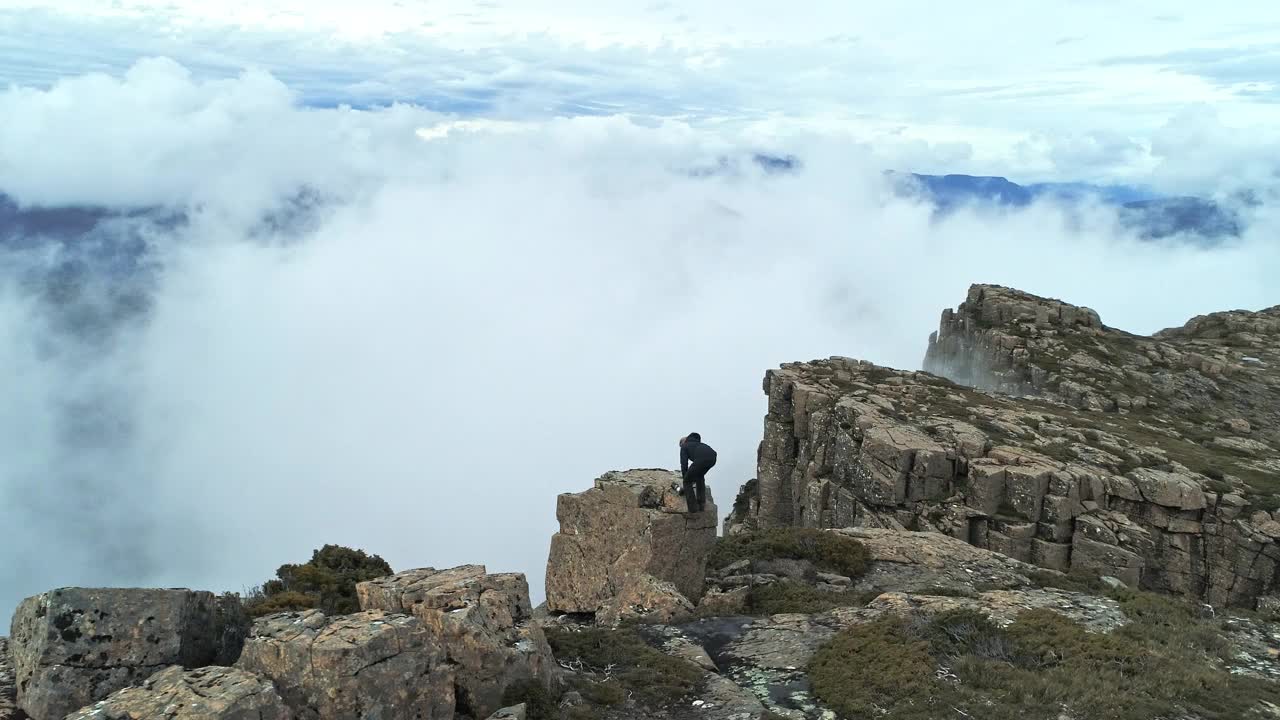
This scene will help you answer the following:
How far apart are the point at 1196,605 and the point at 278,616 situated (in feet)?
89.1

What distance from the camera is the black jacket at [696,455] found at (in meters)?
23.9

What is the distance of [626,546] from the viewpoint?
2497cm

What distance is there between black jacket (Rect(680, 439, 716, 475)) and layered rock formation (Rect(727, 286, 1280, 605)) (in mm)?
26493

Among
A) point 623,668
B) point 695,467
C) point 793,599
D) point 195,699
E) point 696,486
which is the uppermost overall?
point 695,467

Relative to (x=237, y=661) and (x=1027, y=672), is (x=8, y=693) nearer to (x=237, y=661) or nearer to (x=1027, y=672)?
(x=237, y=661)

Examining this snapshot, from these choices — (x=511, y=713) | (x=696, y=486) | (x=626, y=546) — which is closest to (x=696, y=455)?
(x=696, y=486)

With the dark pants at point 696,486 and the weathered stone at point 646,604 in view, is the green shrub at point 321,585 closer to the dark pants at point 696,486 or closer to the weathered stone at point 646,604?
the weathered stone at point 646,604

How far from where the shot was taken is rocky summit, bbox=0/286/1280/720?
42.6 feet

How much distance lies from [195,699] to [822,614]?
1640cm

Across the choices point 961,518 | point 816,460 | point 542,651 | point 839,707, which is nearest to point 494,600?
point 542,651

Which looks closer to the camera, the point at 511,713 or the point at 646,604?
the point at 511,713

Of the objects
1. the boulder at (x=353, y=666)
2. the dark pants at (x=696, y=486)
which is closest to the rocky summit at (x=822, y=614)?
the boulder at (x=353, y=666)

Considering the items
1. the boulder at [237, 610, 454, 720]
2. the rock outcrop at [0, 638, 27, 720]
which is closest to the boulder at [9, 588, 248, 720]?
the rock outcrop at [0, 638, 27, 720]

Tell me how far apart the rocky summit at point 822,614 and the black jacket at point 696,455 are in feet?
5.46
